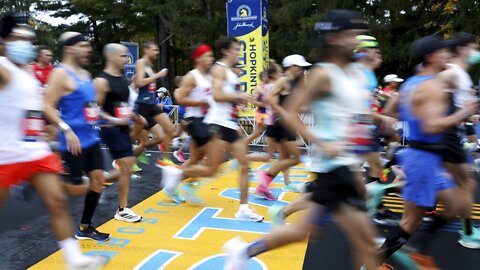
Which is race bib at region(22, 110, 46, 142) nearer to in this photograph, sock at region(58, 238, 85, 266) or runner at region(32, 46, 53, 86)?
sock at region(58, 238, 85, 266)

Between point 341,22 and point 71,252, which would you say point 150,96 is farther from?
point 341,22

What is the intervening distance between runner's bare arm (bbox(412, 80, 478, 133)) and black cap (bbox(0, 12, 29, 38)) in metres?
2.74

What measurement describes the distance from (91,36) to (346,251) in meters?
28.0

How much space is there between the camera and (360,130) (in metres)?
2.53

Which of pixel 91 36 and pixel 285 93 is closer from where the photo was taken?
pixel 285 93

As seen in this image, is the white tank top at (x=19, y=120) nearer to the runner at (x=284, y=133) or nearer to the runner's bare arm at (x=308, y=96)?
the runner's bare arm at (x=308, y=96)

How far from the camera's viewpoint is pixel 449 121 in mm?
2789

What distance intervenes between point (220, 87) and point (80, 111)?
4.67 ft

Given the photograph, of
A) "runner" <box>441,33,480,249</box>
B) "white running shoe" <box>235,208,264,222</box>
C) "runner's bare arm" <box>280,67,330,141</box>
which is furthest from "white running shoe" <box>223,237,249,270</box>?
"white running shoe" <box>235,208,264,222</box>

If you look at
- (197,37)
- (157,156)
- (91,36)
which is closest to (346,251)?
(157,156)

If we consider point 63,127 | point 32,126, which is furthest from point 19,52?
point 63,127

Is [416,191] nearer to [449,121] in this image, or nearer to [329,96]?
[449,121]

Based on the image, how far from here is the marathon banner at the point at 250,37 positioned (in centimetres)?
1230

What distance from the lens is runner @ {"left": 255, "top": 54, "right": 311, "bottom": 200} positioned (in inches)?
213
